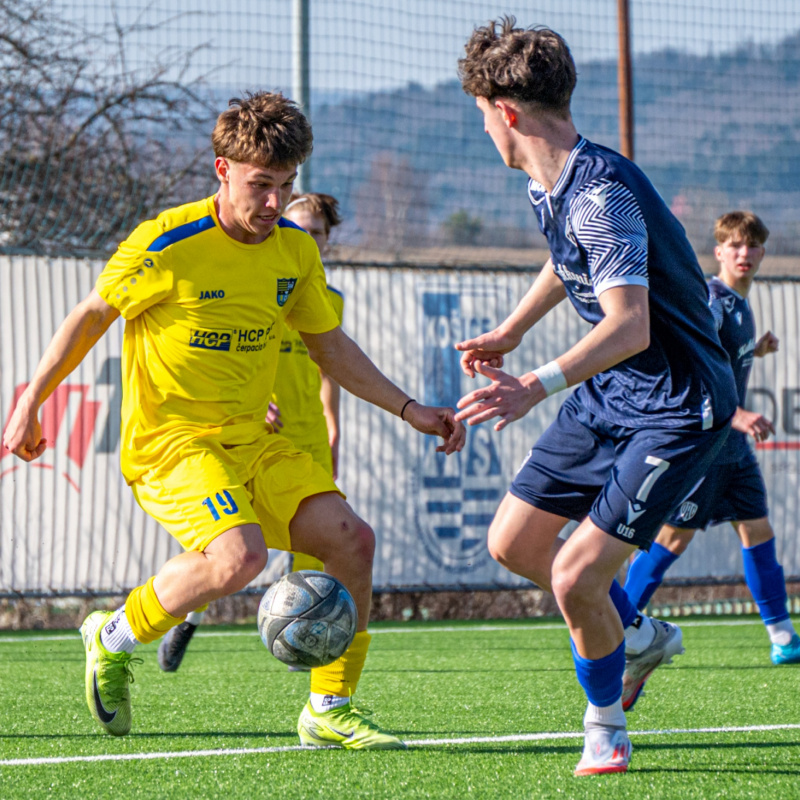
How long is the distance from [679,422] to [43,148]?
687 centimetres

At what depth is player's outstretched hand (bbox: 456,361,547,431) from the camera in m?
2.85

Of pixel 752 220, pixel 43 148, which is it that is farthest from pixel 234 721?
pixel 43 148

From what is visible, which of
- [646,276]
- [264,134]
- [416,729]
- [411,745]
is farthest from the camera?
[416,729]

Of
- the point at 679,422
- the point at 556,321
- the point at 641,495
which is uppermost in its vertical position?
the point at 556,321

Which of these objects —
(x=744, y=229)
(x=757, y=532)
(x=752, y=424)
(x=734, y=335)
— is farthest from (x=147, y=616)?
(x=744, y=229)

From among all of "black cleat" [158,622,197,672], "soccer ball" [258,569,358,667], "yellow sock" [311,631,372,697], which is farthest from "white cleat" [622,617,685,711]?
"black cleat" [158,622,197,672]

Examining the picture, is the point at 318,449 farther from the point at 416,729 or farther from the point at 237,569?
the point at 237,569

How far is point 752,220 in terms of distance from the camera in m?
5.80

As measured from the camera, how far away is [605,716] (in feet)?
10.7

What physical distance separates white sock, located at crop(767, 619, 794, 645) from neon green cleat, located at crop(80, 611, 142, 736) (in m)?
3.45

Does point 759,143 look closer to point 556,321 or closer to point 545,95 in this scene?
point 556,321

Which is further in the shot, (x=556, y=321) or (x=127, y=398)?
(x=556, y=321)

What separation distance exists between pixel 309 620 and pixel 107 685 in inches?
27.3

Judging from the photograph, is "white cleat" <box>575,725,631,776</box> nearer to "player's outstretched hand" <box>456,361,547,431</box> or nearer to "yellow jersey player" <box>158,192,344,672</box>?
"player's outstretched hand" <box>456,361,547,431</box>
